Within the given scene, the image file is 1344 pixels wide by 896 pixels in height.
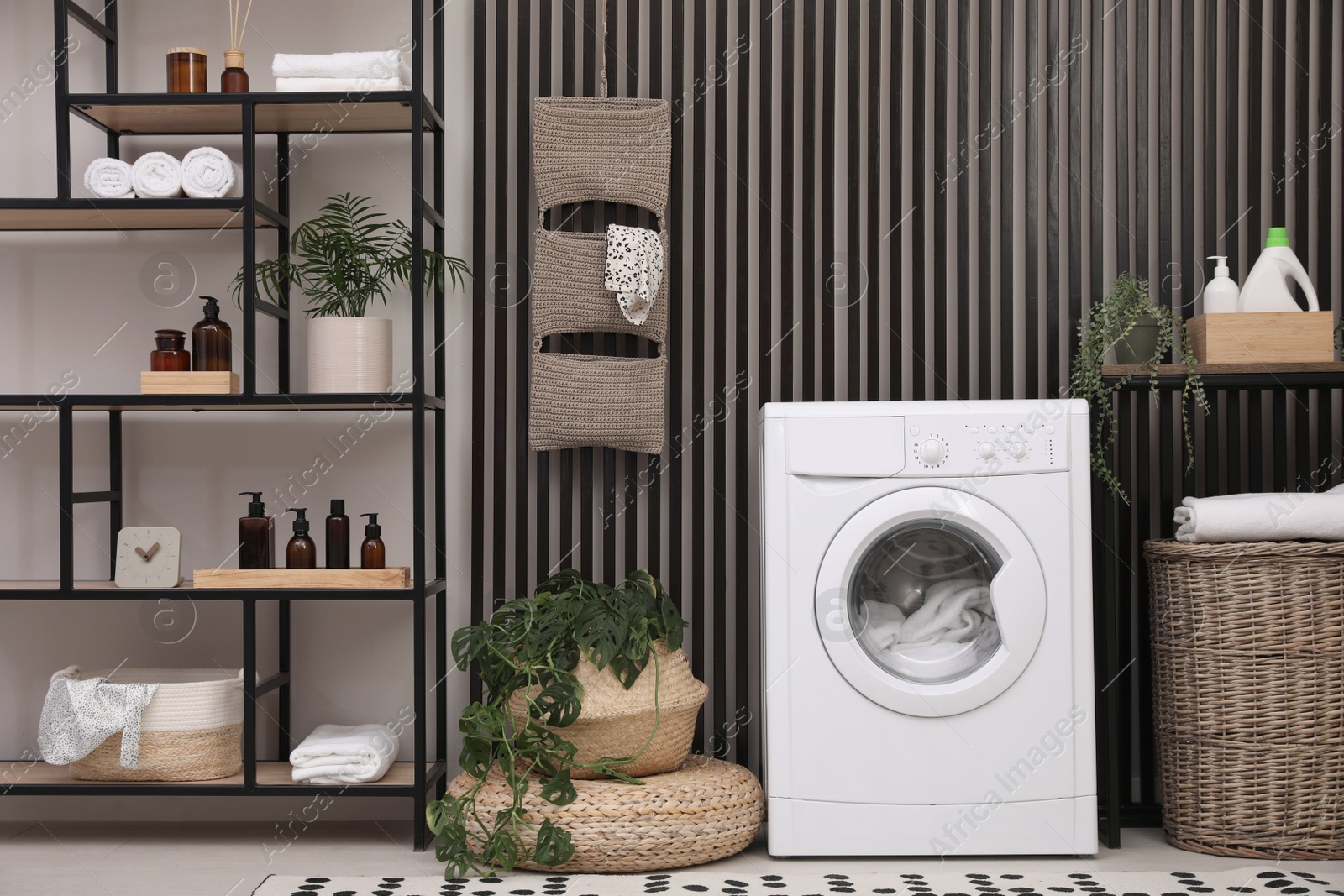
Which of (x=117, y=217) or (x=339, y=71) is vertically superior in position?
(x=339, y=71)

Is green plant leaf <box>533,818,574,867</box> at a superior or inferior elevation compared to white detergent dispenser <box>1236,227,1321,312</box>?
inferior

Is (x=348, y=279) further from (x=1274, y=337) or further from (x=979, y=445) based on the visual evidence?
(x=1274, y=337)

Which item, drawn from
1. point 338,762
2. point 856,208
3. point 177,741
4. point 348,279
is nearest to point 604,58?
point 856,208

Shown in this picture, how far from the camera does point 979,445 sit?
221 centimetres

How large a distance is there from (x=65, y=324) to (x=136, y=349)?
7.8 inches

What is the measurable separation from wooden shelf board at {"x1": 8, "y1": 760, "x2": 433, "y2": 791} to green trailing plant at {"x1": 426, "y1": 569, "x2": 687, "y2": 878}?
0.22 meters

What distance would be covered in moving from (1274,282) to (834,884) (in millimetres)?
1642

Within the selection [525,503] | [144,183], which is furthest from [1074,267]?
[144,183]

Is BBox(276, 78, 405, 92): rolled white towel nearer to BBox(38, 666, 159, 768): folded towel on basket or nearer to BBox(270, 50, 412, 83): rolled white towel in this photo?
BBox(270, 50, 412, 83): rolled white towel

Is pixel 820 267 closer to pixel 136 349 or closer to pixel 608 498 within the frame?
pixel 608 498

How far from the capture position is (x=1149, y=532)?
8.54ft

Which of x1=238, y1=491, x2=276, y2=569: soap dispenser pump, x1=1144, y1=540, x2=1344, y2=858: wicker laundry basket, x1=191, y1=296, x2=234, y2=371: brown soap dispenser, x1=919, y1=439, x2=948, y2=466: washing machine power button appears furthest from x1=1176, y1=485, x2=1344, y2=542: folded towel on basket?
x1=191, y1=296, x2=234, y2=371: brown soap dispenser

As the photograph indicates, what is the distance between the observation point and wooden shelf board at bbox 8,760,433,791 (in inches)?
91.4

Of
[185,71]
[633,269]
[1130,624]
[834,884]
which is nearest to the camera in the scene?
[834,884]
